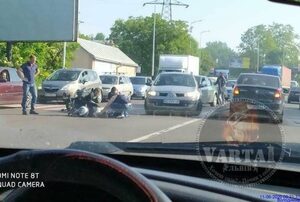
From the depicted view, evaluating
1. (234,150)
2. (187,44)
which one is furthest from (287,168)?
(187,44)

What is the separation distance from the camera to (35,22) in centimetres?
371

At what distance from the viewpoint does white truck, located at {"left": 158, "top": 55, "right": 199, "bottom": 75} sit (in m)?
4.58

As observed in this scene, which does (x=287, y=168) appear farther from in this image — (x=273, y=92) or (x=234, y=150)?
(x=273, y=92)

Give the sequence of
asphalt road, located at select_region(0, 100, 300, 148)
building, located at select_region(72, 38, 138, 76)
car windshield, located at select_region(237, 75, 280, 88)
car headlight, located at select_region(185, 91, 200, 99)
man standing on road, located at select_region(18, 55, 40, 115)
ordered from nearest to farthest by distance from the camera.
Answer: building, located at select_region(72, 38, 138, 76), man standing on road, located at select_region(18, 55, 40, 115), asphalt road, located at select_region(0, 100, 300, 148), car windshield, located at select_region(237, 75, 280, 88), car headlight, located at select_region(185, 91, 200, 99)

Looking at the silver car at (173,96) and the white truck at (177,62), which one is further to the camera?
the silver car at (173,96)

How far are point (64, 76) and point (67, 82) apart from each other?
6cm

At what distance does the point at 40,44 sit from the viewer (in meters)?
3.99

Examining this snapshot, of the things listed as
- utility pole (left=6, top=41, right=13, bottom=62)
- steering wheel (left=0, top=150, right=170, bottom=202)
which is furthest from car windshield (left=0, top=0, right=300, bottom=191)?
steering wheel (left=0, top=150, right=170, bottom=202)

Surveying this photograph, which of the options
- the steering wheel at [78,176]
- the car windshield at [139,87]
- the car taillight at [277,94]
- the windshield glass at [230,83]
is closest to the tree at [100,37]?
the car windshield at [139,87]

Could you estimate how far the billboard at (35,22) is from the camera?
11.9 ft

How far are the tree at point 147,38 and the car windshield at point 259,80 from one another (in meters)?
0.85

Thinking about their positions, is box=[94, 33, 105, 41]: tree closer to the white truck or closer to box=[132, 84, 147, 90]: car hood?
the white truck

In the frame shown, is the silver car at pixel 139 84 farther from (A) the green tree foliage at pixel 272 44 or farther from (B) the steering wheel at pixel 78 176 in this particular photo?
(B) the steering wheel at pixel 78 176

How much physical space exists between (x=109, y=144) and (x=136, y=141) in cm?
33
